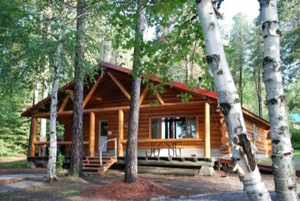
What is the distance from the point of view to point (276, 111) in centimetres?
278

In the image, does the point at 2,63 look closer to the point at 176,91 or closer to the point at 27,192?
the point at 27,192

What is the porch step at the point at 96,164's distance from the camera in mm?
13318

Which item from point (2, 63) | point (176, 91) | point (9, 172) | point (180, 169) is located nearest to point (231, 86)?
point (2, 63)

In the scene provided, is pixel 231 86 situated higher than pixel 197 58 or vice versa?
pixel 197 58

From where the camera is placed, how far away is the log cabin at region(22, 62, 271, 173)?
1358 centimetres

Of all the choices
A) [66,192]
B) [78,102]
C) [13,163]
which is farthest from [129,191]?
[13,163]

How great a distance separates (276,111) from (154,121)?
1358 cm

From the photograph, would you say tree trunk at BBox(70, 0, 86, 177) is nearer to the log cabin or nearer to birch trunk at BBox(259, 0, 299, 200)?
the log cabin

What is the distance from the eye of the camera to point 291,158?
2.72 metres

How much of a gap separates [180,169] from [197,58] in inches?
329

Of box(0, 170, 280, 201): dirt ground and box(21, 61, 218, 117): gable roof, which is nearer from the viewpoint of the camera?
box(0, 170, 280, 201): dirt ground

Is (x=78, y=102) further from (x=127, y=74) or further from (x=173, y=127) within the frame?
(x=173, y=127)

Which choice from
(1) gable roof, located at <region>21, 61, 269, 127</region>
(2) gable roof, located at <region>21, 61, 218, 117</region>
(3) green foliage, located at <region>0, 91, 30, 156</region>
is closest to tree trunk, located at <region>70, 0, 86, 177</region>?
(1) gable roof, located at <region>21, 61, 269, 127</region>

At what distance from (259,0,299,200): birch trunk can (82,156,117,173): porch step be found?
11.2 meters
